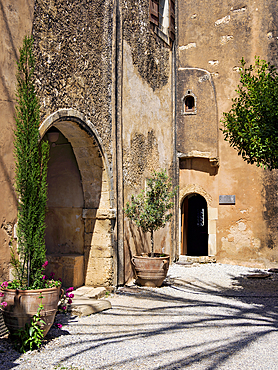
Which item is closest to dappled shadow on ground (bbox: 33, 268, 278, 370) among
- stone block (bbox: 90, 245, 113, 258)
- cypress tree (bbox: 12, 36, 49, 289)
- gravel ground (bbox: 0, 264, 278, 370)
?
gravel ground (bbox: 0, 264, 278, 370)

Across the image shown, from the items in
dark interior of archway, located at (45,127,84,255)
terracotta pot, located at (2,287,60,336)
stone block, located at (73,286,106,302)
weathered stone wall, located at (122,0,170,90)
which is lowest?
stone block, located at (73,286,106,302)

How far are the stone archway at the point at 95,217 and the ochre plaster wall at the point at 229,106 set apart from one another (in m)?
4.67

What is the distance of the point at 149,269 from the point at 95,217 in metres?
1.50

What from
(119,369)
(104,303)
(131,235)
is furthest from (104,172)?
(119,369)

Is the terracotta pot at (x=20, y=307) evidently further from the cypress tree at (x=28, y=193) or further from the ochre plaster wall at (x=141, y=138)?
the ochre plaster wall at (x=141, y=138)

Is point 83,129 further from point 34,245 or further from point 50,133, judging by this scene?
point 34,245

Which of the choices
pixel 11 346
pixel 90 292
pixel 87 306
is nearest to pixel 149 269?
pixel 90 292

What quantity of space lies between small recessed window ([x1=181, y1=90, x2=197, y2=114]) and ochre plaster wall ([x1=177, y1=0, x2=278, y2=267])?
191mm

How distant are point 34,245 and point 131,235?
12.3ft

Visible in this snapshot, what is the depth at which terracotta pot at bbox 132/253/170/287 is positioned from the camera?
24.3 feet

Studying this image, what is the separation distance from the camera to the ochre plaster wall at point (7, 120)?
14.9 ft

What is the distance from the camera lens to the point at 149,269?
7.46 meters

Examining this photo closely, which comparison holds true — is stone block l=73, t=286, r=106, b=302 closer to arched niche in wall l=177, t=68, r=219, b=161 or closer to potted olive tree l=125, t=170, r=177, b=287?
potted olive tree l=125, t=170, r=177, b=287

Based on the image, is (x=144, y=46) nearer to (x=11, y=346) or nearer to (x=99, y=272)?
(x=99, y=272)
